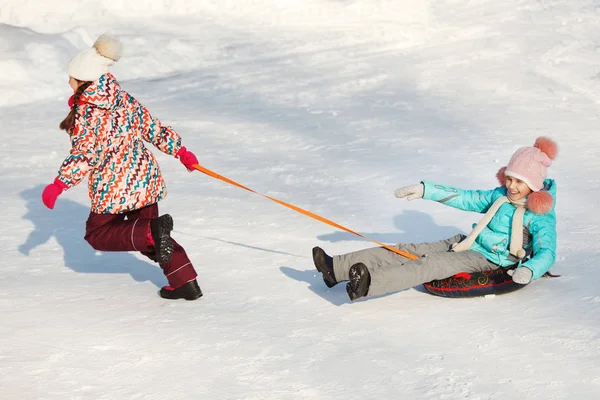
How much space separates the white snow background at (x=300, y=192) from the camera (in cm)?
353

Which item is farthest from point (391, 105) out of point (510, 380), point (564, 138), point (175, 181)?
point (510, 380)

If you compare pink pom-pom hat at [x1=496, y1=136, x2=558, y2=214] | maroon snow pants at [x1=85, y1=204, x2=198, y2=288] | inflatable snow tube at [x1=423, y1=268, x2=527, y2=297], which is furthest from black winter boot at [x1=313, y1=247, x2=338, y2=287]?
pink pom-pom hat at [x1=496, y1=136, x2=558, y2=214]

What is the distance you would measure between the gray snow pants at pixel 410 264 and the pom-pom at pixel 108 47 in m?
1.47

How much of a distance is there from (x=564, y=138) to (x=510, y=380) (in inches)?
170

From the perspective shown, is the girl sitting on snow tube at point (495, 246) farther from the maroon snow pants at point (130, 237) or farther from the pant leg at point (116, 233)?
the pant leg at point (116, 233)

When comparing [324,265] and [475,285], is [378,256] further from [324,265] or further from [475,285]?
[475,285]

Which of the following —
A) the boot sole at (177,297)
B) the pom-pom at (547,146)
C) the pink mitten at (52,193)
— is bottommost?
the boot sole at (177,297)

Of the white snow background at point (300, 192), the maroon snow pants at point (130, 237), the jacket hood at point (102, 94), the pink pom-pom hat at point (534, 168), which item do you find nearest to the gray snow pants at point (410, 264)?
the white snow background at point (300, 192)

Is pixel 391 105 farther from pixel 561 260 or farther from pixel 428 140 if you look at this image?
pixel 561 260

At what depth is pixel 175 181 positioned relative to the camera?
22.1 feet

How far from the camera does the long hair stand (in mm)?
4117

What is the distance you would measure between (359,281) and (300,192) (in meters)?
2.40

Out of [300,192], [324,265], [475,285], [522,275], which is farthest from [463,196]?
[300,192]

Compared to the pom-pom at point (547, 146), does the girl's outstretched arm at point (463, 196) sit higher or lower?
lower
